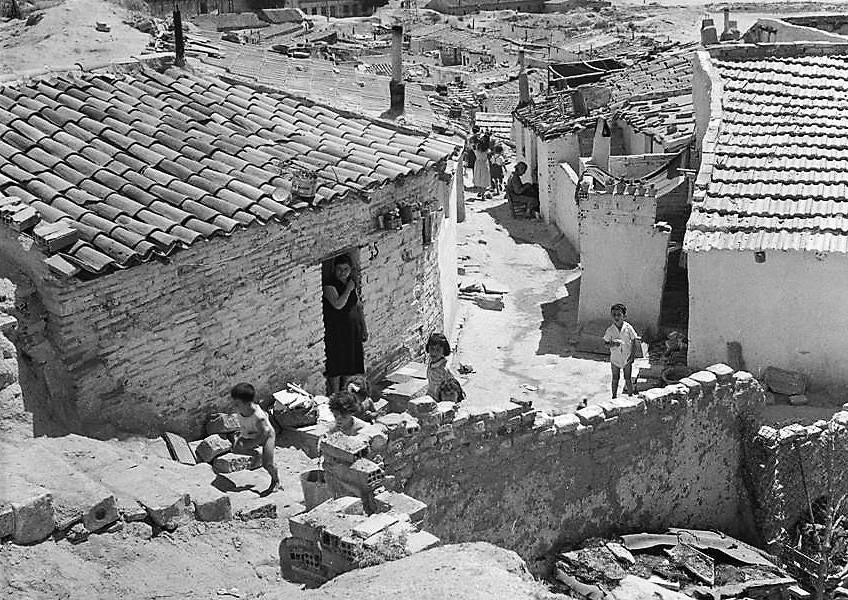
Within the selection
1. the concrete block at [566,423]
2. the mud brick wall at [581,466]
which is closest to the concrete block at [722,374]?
the mud brick wall at [581,466]

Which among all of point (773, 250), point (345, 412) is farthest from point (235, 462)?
→ point (773, 250)

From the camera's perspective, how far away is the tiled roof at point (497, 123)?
3052 cm

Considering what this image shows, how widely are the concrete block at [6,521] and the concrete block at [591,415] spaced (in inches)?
171

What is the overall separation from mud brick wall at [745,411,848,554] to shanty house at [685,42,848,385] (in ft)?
7.40

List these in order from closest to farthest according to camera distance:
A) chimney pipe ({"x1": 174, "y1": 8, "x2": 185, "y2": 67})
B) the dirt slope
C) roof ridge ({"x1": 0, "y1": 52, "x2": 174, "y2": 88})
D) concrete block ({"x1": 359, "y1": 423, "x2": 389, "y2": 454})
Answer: concrete block ({"x1": 359, "y1": 423, "x2": 389, "y2": 454})
roof ridge ({"x1": 0, "y1": 52, "x2": 174, "y2": 88})
chimney pipe ({"x1": 174, "y1": 8, "x2": 185, "y2": 67})
the dirt slope

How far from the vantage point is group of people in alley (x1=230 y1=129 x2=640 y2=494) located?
369 inches

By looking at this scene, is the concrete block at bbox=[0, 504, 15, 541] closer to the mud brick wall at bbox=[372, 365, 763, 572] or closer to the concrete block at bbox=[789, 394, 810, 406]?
the mud brick wall at bbox=[372, 365, 763, 572]

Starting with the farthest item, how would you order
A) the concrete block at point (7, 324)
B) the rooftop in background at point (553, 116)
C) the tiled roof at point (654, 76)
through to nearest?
the tiled roof at point (654, 76)
the rooftop in background at point (553, 116)
the concrete block at point (7, 324)

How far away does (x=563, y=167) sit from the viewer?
19.5 meters

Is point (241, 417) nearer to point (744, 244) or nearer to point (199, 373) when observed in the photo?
point (199, 373)

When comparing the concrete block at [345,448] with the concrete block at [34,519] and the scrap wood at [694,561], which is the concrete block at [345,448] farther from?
the scrap wood at [694,561]

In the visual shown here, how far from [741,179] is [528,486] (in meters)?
5.89

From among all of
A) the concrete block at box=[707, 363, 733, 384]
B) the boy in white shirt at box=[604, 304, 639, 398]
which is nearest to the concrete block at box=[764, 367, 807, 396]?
the boy in white shirt at box=[604, 304, 639, 398]

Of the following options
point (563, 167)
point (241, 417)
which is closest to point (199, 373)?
point (241, 417)
